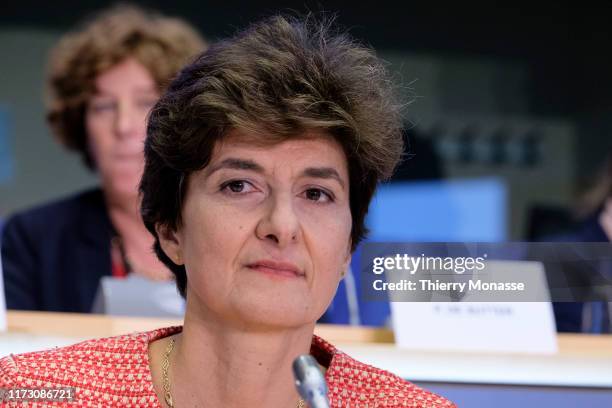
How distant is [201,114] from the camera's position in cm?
153

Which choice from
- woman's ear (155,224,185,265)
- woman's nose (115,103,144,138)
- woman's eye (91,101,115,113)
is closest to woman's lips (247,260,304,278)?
woman's ear (155,224,185,265)

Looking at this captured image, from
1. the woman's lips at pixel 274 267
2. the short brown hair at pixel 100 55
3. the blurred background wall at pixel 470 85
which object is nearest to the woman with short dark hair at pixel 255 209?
the woman's lips at pixel 274 267

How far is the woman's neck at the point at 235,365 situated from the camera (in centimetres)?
154

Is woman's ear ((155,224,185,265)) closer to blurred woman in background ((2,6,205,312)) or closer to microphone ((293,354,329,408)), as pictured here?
Result: microphone ((293,354,329,408))

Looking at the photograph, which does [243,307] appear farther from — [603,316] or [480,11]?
[480,11]

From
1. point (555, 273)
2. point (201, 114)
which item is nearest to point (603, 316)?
point (555, 273)

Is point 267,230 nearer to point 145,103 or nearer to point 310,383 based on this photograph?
point 310,383

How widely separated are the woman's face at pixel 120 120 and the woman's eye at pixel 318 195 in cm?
165

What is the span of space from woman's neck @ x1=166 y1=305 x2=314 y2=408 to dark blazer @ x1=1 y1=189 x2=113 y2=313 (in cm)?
155

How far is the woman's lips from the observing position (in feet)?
4.82

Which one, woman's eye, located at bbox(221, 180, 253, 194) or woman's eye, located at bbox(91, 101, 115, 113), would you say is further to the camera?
woman's eye, located at bbox(91, 101, 115, 113)

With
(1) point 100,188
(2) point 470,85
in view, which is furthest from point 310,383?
(2) point 470,85

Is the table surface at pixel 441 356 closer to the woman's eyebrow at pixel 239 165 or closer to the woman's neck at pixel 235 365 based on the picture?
the woman's neck at pixel 235 365

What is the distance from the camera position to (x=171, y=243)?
5.46 feet
